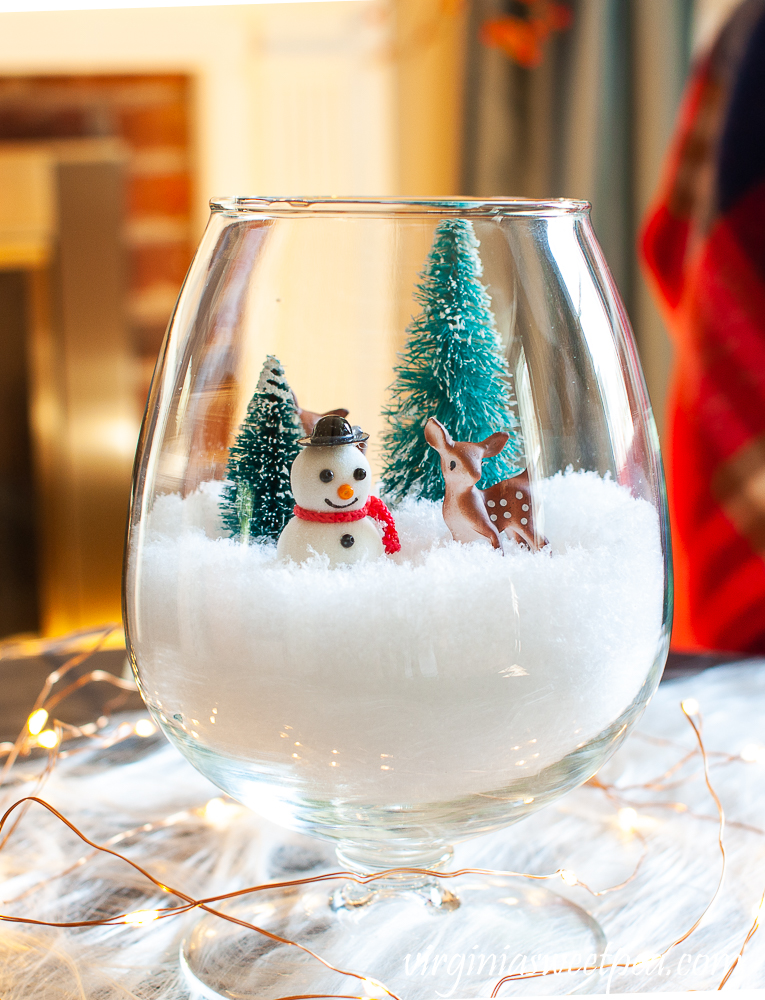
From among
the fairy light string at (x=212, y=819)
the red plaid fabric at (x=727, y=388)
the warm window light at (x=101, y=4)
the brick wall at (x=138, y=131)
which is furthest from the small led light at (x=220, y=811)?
the warm window light at (x=101, y=4)

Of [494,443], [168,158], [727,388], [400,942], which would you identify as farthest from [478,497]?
[168,158]

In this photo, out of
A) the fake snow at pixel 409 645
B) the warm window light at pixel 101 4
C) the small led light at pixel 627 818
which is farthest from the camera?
the warm window light at pixel 101 4

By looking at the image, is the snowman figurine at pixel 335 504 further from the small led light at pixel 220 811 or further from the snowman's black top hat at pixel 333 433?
the small led light at pixel 220 811

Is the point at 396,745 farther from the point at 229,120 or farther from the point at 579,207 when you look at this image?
the point at 229,120

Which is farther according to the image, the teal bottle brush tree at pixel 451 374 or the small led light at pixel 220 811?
the small led light at pixel 220 811

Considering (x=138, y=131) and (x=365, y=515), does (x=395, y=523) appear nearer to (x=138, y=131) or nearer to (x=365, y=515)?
(x=365, y=515)

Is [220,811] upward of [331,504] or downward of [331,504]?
downward

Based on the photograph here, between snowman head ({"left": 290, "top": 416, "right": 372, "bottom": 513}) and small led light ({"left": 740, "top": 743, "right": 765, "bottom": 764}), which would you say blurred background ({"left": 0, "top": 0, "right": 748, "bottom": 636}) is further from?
snowman head ({"left": 290, "top": 416, "right": 372, "bottom": 513})
